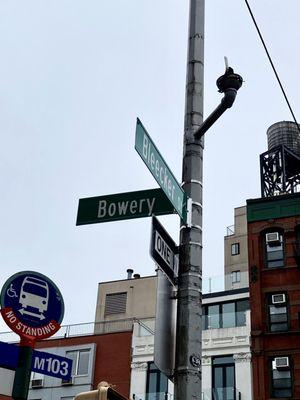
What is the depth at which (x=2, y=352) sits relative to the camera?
6.69 m

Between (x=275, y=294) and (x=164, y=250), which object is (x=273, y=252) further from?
(x=164, y=250)

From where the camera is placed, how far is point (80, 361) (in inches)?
1561

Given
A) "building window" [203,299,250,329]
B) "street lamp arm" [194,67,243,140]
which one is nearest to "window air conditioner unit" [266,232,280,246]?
"building window" [203,299,250,329]

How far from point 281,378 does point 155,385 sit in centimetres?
690

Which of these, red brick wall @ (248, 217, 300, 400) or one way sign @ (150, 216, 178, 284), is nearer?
one way sign @ (150, 216, 178, 284)

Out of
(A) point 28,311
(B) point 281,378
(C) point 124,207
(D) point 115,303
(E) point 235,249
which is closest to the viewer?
(A) point 28,311

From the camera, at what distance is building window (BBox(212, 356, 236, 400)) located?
3341 centimetres

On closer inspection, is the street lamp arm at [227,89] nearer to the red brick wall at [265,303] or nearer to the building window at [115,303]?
the red brick wall at [265,303]

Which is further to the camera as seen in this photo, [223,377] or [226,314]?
[226,314]

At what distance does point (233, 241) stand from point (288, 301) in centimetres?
3194

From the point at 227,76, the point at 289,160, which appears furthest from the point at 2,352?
the point at 289,160

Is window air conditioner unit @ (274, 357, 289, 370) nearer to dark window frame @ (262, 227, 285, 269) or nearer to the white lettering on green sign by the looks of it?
dark window frame @ (262, 227, 285, 269)

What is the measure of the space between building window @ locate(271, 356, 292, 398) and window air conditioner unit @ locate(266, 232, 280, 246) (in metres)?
6.34

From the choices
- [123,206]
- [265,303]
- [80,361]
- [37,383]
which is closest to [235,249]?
[80,361]
